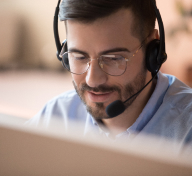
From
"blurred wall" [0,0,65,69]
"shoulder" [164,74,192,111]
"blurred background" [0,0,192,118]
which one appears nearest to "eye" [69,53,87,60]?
"shoulder" [164,74,192,111]

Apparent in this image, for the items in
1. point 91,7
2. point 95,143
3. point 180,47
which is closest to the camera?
point 95,143

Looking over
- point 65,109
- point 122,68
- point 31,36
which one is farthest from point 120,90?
point 31,36

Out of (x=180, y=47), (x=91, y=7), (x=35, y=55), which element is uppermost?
(x=91, y=7)

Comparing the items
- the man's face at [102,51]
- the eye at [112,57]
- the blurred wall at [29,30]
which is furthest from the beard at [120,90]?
the blurred wall at [29,30]

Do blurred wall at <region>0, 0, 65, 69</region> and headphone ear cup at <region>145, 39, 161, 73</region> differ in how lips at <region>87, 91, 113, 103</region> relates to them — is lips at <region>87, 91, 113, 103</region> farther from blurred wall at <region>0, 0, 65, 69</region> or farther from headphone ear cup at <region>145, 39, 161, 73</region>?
blurred wall at <region>0, 0, 65, 69</region>

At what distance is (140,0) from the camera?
1.02m

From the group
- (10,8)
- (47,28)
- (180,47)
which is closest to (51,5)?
(47,28)

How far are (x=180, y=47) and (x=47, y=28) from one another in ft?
4.74

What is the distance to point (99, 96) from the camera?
1.02m

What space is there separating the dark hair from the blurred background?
1.53m

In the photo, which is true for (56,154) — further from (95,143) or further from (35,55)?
(35,55)

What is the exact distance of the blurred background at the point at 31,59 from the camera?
2.57 m

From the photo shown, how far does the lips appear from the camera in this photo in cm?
101

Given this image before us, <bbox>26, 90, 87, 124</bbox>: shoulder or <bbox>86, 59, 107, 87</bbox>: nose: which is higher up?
<bbox>86, 59, 107, 87</bbox>: nose
